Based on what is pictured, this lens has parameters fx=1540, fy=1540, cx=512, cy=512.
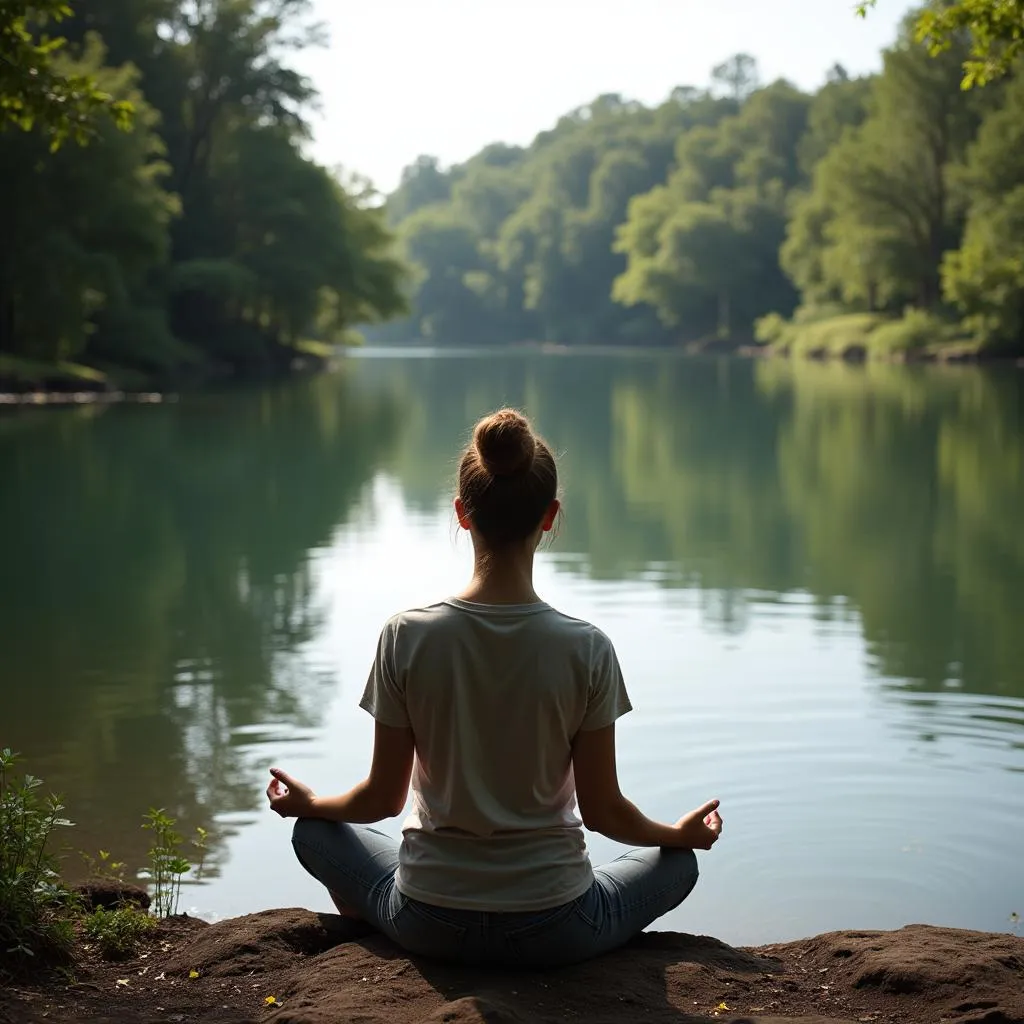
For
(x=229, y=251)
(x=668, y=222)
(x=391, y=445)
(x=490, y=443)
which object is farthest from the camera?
(x=668, y=222)

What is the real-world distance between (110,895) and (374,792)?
1250mm

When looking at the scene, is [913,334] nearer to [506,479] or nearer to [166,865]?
[166,865]

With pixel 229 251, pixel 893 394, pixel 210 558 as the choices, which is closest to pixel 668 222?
pixel 229 251

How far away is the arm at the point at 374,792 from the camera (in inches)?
128

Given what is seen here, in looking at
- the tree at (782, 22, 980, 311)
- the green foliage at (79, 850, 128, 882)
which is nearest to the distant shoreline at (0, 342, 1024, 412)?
the tree at (782, 22, 980, 311)

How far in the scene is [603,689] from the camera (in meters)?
3.14

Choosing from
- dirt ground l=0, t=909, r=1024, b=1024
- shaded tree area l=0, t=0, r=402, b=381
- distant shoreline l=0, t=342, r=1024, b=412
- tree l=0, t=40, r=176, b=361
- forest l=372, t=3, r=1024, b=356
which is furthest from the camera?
forest l=372, t=3, r=1024, b=356

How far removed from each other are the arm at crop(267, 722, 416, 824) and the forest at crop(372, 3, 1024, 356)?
6.57 metres

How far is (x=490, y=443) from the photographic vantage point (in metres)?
3.05

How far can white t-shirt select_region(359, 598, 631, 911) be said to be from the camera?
10.2 feet

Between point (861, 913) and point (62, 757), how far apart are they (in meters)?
3.55

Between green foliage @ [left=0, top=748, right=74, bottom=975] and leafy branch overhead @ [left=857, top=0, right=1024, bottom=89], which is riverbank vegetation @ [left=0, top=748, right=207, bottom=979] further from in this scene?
leafy branch overhead @ [left=857, top=0, right=1024, bottom=89]

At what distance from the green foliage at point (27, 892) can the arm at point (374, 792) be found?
0.59 metres

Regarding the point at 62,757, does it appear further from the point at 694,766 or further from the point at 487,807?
the point at 487,807
